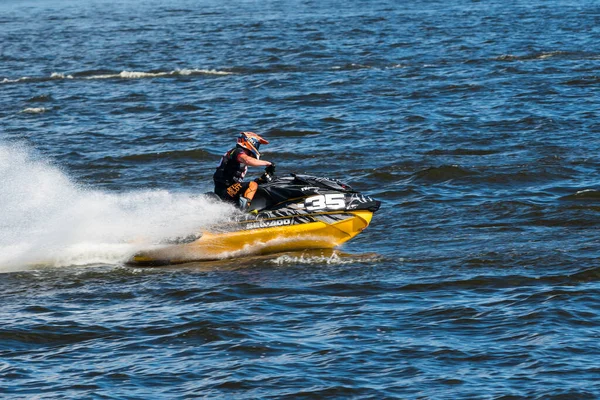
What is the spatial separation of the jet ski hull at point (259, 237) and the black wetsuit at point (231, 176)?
1.66ft

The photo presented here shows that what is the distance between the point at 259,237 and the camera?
15297mm

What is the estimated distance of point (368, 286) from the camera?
45.6 ft

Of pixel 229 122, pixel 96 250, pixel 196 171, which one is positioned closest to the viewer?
pixel 96 250

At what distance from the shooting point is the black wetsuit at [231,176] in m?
15.3

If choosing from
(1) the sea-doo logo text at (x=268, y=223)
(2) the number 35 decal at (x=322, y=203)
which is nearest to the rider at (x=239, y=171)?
(1) the sea-doo logo text at (x=268, y=223)

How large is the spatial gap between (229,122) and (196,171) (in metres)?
5.36

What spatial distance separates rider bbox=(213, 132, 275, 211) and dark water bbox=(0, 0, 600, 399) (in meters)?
0.33

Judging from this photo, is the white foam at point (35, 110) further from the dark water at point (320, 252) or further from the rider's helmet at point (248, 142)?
the rider's helmet at point (248, 142)

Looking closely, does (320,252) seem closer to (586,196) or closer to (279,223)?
(279,223)

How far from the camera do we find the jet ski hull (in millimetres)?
15250

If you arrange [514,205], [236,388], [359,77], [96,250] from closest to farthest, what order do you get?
[236,388] < [96,250] < [514,205] < [359,77]

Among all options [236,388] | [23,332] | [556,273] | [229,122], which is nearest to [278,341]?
[236,388]

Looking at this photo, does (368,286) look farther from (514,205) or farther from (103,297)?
(514,205)

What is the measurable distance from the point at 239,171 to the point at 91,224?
265 centimetres
